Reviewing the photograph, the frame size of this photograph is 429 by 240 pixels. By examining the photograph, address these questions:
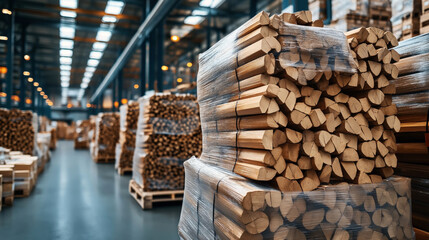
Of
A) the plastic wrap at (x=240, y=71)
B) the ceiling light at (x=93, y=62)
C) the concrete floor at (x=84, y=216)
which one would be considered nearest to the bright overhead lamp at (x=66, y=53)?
the ceiling light at (x=93, y=62)

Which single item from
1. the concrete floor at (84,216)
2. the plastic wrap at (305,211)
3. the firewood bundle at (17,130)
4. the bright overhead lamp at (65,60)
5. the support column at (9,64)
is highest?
the bright overhead lamp at (65,60)

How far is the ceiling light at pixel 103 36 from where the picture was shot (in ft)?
53.9

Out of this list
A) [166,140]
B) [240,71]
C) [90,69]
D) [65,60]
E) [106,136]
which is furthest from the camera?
[90,69]

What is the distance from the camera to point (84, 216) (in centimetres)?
527

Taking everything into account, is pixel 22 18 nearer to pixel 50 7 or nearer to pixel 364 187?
pixel 50 7

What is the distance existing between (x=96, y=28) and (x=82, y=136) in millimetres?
9576

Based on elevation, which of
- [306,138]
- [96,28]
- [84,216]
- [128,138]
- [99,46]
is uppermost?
[99,46]

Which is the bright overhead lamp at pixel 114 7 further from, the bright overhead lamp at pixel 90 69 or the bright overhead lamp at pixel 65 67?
the bright overhead lamp at pixel 65 67

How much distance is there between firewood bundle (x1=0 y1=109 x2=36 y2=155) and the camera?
29.9 feet

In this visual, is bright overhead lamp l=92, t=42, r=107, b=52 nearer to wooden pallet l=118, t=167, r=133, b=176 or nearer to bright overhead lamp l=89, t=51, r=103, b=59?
bright overhead lamp l=89, t=51, r=103, b=59

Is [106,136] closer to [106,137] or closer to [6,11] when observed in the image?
[106,137]

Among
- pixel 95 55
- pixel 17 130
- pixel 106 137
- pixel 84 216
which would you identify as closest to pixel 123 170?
pixel 17 130

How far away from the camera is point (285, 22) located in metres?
2.58

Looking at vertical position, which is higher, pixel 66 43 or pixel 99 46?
pixel 66 43
